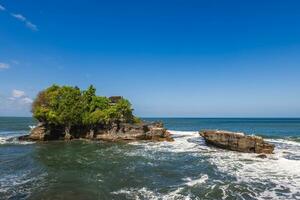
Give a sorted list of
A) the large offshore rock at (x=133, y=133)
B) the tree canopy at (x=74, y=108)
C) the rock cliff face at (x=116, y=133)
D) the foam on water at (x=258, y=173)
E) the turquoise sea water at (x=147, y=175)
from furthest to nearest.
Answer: the large offshore rock at (x=133, y=133) < the rock cliff face at (x=116, y=133) < the tree canopy at (x=74, y=108) < the foam on water at (x=258, y=173) < the turquoise sea water at (x=147, y=175)

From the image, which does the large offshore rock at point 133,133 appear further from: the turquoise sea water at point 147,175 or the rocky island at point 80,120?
the turquoise sea water at point 147,175

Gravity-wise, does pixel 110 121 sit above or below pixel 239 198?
above

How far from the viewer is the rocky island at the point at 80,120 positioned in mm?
56906

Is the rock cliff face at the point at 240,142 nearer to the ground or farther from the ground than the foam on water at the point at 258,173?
farther from the ground

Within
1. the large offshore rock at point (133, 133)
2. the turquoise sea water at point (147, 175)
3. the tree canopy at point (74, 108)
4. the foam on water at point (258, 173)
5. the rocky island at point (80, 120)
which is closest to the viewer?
the turquoise sea water at point (147, 175)

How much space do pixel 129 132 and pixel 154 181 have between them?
110 feet

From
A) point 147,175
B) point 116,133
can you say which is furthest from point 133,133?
point 147,175

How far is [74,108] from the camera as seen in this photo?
5791 cm

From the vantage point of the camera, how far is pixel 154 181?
83.8ft

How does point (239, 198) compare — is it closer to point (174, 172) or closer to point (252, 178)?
point (252, 178)

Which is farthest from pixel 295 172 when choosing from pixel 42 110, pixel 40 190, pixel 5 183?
pixel 42 110

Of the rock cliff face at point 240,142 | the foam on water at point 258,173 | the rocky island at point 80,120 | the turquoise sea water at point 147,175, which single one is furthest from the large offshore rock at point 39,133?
the rock cliff face at point 240,142

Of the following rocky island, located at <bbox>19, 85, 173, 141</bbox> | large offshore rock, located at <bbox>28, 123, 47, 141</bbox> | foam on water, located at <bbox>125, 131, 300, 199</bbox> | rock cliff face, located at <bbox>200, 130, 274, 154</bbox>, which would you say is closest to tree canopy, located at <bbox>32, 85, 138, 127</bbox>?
rocky island, located at <bbox>19, 85, 173, 141</bbox>

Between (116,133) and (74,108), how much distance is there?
32.7 ft
